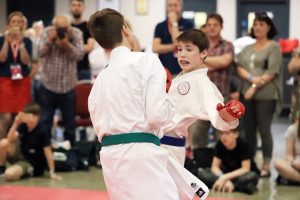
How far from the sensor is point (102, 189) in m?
6.09

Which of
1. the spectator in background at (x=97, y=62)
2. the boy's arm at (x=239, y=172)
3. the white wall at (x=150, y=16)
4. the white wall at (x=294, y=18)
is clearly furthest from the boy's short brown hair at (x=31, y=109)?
the white wall at (x=294, y=18)

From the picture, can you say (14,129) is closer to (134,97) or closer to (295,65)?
(295,65)

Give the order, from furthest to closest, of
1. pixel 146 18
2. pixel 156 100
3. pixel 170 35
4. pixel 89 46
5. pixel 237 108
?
1. pixel 146 18
2. pixel 89 46
3. pixel 170 35
4. pixel 237 108
5. pixel 156 100

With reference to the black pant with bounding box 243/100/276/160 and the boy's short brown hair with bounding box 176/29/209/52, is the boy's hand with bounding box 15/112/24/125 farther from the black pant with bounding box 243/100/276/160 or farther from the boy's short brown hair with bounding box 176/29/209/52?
the boy's short brown hair with bounding box 176/29/209/52

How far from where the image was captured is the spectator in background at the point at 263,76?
Answer: 673 centimetres

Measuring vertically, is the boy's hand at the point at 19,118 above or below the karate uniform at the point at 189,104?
below

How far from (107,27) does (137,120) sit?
1.69 ft

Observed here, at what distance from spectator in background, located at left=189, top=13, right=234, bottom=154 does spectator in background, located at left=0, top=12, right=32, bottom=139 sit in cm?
210

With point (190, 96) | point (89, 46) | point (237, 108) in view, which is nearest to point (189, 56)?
point (190, 96)

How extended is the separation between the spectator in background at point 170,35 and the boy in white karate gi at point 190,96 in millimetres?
2662

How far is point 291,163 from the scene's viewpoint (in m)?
6.47

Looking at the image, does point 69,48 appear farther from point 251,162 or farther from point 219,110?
point 219,110

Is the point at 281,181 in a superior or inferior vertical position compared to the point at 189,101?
inferior

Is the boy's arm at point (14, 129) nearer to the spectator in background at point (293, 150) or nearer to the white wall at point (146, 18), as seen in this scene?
the spectator in background at point (293, 150)
